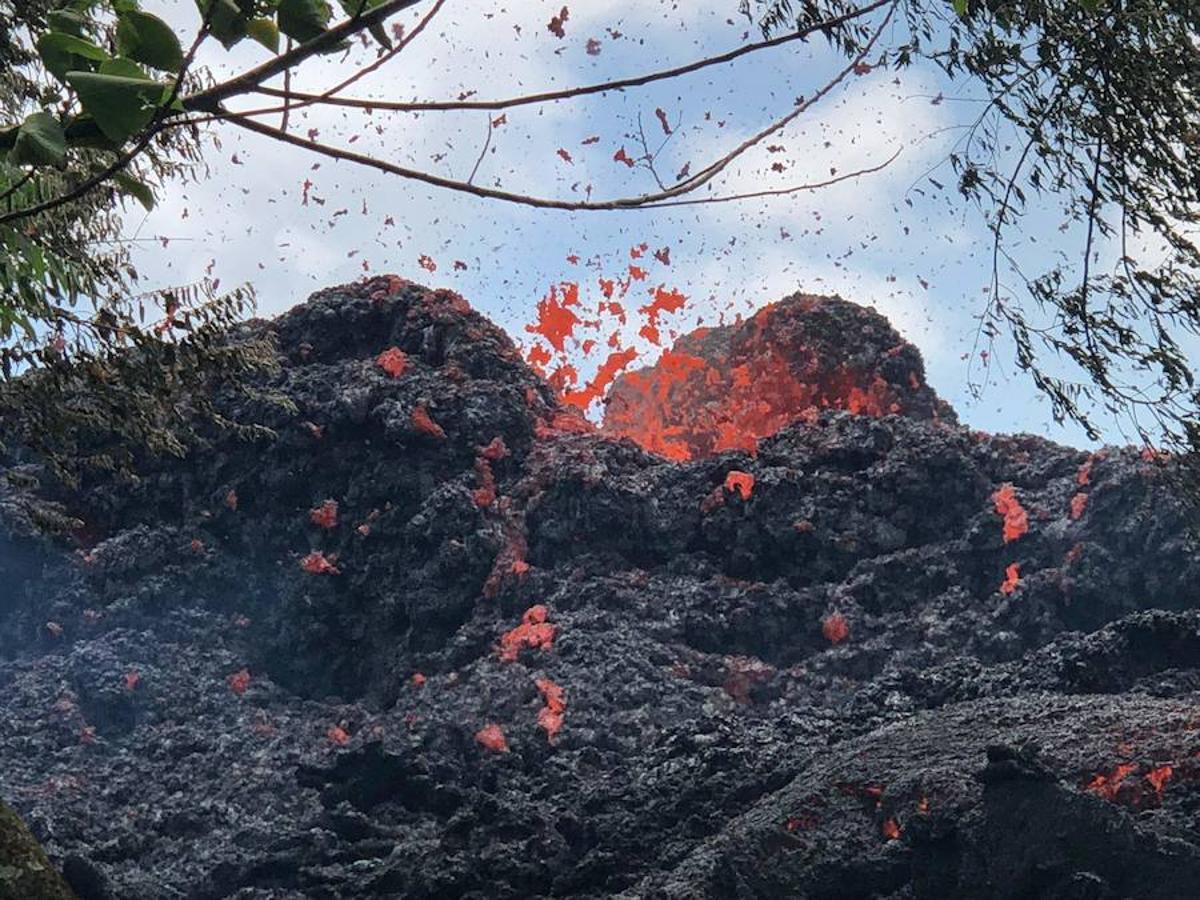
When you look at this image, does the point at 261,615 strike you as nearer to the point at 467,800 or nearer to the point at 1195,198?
the point at 467,800

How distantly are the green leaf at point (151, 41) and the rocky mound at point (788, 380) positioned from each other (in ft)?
40.3

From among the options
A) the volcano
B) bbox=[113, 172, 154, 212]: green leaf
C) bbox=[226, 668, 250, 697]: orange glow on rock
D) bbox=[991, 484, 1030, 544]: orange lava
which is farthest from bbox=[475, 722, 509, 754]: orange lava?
bbox=[113, 172, 154, 212]: green leaf

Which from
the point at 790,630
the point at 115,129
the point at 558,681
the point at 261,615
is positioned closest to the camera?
the point at 115,129

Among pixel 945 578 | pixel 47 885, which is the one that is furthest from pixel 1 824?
pixel 945 578

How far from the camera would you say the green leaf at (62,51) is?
1.67 m

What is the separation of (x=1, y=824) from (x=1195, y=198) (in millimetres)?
6898

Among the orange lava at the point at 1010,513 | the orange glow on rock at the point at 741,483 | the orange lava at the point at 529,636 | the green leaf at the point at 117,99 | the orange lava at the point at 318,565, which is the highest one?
the orange glow on rock at the point at 741,483

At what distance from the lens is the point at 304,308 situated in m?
14.8

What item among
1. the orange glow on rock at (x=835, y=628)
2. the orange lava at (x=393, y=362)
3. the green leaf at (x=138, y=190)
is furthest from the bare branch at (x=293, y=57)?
the orange lava at (x=393, y=362)

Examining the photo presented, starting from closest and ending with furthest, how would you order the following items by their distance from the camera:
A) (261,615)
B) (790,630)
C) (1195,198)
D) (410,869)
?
(1195,198), (410,869), (790,630), (261,615)

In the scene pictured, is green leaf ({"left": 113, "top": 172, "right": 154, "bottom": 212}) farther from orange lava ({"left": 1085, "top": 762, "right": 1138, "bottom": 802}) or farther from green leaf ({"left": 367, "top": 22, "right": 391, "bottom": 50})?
orange lava ({"left": 1085, "top": 762, "right": 1138, "bottom": 802})

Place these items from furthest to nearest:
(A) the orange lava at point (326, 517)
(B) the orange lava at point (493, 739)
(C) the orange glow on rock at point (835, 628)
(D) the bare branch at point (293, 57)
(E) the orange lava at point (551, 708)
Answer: (A) the orange lava at point (326, 517), (C) the orange glow on rock at point (835, 628), (E) the orange lava at point (551, 708), (B) the orange lava at point (493, 739), (D) the bare branch at point (293, 57)

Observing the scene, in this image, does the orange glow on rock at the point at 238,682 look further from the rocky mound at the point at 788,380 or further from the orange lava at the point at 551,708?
the rocky mound at the point at 788,380

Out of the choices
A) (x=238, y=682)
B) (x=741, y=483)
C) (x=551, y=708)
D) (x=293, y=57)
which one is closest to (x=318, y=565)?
(x=238, y=682)
